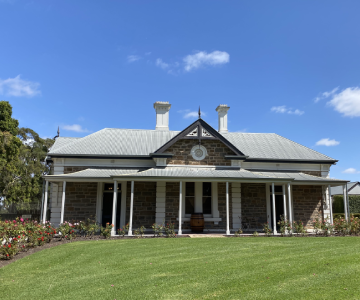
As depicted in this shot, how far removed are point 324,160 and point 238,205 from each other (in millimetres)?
5562

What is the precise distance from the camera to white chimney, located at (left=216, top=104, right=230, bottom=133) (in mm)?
A: 18938

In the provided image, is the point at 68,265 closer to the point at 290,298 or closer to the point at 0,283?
the point at 0,283

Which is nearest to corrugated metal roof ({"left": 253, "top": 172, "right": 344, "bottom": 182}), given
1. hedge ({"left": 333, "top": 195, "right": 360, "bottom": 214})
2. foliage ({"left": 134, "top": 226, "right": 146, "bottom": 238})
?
foliage ({"left": 134, "top": 226, "right": 146, "bottom": 238})

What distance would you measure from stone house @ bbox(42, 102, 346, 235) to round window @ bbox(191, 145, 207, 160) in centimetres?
4

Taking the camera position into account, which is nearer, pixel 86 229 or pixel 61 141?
pixel 86 229

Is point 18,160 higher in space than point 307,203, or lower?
higher

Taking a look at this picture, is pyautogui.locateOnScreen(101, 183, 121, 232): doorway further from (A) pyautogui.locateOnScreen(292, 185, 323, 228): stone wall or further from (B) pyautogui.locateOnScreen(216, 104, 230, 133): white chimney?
(A) pyautogui.locateOnScreen(292, 185, 323, 228): stone wall

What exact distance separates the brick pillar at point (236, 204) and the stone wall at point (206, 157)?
120 cm

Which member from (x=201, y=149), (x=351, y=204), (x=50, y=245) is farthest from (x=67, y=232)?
Answer: (x=351, y=204)

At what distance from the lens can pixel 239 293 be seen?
16.4 ft

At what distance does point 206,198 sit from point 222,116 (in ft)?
21.3

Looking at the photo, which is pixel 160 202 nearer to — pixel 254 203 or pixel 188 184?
pixel 188 184

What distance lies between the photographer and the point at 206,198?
14648 mm

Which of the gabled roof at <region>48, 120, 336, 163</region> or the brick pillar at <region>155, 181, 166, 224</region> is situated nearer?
the brick pillar at <region>155, 181, 166, 224</region>
